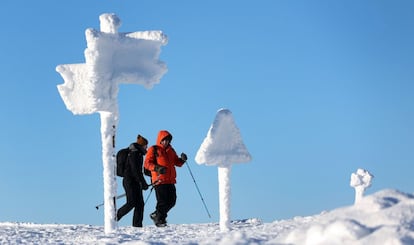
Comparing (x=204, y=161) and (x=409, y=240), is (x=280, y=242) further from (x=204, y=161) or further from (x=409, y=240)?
(x=204, y=161)

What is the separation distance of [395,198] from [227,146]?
5.96 meters

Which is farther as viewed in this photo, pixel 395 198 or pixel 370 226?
pixel 395 198

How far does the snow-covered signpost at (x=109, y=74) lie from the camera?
1203 centimetres

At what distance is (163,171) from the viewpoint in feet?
44.5

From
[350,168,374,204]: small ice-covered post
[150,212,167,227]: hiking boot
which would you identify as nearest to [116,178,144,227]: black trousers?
[150,212,167,227]: hiking boot

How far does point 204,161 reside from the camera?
40.3 ft

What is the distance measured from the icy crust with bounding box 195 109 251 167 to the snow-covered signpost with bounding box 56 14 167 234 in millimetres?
1746

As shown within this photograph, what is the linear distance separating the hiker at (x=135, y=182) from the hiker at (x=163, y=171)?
0.25 metres

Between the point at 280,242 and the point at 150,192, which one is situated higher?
the point at 150,192

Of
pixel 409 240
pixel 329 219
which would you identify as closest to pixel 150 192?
pixel 329 219

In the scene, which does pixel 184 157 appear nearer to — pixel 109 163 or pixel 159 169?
pixel 159 169

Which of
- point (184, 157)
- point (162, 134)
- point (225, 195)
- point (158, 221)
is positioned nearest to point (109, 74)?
point (162, 134)

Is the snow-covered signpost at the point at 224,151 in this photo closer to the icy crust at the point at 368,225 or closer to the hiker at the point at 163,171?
the hiker at the point at 163,171

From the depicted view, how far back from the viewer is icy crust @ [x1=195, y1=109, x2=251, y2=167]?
12.3 m
